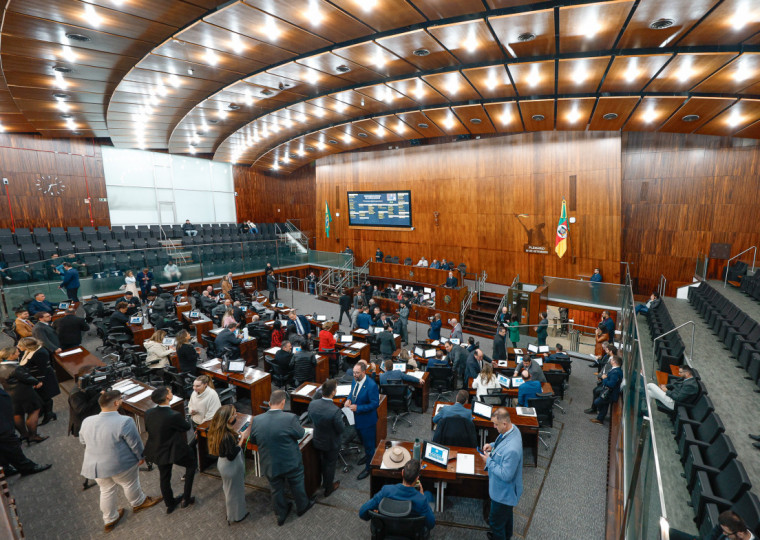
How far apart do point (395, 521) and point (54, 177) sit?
20.2 metres

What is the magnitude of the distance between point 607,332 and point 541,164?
7479 mm

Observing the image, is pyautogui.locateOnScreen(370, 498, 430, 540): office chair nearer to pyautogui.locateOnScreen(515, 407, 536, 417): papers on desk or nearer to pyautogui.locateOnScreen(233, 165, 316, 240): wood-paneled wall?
pyautogui.locateOnScreen(515, 407, 536, 417): papers on desk

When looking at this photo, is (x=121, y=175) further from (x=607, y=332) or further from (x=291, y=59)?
Result: (x=607, y=332)

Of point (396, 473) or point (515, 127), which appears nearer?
point (396, 473)

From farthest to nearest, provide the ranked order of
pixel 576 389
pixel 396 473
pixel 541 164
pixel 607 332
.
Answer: pixel 541 164 < pixel 607 332 < pixel 576 389 < pixel 396 473

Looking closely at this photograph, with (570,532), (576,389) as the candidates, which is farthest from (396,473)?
(576,389)

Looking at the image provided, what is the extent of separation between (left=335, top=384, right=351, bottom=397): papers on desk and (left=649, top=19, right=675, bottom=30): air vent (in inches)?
307

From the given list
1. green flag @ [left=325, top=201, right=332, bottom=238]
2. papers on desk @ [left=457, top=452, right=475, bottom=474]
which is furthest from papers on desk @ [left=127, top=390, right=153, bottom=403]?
green flag @ [left=325, top=201, right=332, bottom=238]

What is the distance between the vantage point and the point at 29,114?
40.0 feet

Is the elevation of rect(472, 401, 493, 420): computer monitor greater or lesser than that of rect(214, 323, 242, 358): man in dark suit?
lesser

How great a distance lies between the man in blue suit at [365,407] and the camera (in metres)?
→ 5.18

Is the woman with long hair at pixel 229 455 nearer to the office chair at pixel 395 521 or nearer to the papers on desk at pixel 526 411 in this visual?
the office chair at pixel 395 521

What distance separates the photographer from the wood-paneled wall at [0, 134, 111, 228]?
49.1 feet

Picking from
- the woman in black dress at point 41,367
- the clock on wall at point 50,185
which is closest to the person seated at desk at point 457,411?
the woman in black dress at point 41,367
